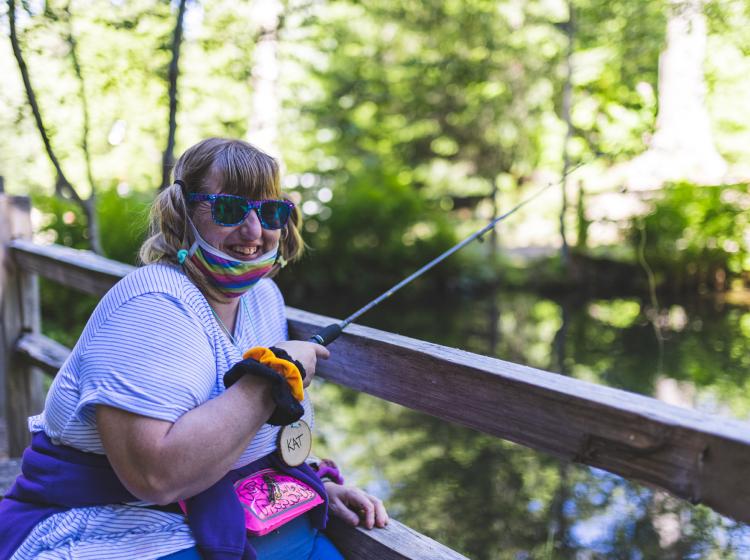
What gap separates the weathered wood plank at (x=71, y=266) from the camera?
237 centimetres

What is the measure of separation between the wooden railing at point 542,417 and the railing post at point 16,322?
1870 mm

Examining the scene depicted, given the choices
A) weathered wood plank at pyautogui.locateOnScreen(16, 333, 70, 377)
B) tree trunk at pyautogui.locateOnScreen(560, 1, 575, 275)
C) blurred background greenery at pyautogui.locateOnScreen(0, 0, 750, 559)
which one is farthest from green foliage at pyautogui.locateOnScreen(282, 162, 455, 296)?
weathered wood plank at pyautogui.locateOnScreen(16, 333, 70, 377)

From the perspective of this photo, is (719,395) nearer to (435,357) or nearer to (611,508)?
(611,508)

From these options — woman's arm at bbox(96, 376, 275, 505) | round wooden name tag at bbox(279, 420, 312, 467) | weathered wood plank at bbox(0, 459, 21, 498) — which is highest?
woman's arm at bbox(96, 376, 275, 505)

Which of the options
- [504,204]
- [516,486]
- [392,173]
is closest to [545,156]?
[504,204]

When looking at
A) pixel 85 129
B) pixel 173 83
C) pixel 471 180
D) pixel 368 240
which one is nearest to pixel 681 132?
pixel 368 240

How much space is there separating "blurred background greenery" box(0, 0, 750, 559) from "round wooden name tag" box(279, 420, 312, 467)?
26.2 inches

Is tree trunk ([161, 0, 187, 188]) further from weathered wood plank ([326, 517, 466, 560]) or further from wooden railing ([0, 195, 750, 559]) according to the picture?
weathered wood plank ([326, 517, 466, 560])

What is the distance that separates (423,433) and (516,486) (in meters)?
1.16

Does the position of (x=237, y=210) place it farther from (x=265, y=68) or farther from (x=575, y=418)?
(x=265, y=68)

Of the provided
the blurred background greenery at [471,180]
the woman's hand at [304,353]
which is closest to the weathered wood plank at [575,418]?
the woman's hand at [304,353]

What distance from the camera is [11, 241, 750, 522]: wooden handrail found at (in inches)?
37.3

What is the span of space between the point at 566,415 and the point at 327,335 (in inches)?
23.9

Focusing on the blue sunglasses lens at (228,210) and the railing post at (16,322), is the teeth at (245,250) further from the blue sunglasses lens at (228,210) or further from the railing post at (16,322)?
the railing post at (16,322)
